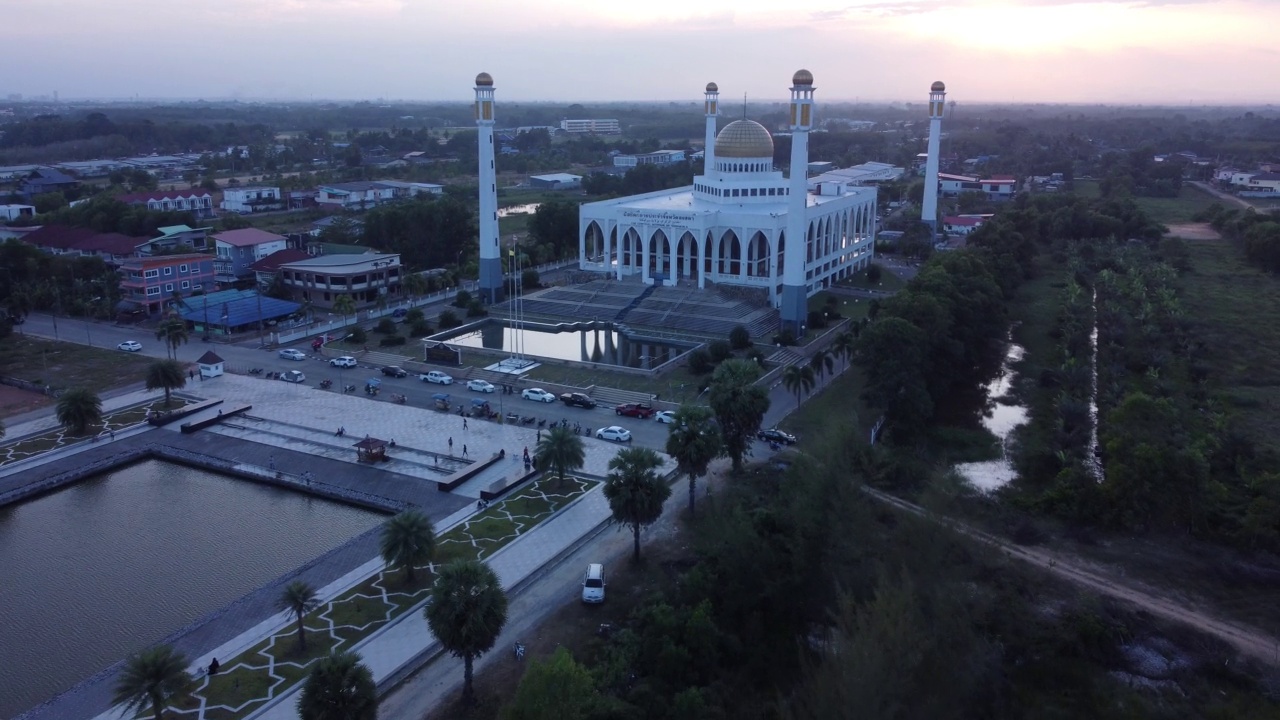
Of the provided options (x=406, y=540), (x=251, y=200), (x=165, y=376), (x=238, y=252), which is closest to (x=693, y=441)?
(x=406, y=540)

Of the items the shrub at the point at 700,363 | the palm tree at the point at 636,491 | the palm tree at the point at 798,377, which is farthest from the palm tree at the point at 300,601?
the shrub at the point at 700,363

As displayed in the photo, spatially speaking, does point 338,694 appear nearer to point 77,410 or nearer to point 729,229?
point 77,410

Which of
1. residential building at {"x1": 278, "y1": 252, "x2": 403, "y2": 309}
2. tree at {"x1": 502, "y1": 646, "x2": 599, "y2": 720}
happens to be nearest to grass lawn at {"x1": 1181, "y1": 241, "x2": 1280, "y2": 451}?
tree at {"x1": 502, "y1": 646, "x2": 599, "y2": 720}

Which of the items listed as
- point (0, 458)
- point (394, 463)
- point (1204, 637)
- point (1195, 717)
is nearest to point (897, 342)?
point (1204, 637)

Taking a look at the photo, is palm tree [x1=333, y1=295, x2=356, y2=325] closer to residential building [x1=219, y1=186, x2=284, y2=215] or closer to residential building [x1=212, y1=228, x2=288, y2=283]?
residential building [x1=212, y1=228, x2=288, y2=283]

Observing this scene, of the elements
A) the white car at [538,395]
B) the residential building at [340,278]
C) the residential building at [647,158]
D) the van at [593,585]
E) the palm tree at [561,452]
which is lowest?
the van at [593,585]

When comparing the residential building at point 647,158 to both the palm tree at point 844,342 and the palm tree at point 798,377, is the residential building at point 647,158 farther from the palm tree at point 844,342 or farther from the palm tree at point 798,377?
the palm tree at point 798,377
